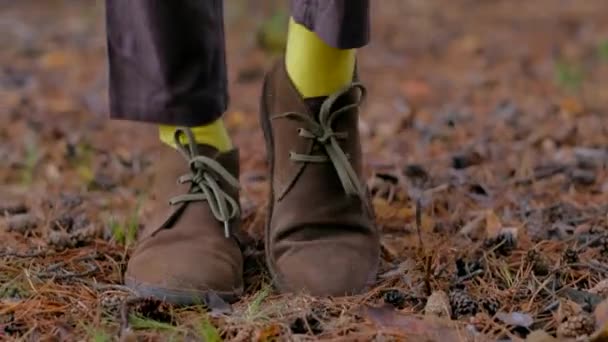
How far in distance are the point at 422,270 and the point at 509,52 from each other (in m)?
2.22

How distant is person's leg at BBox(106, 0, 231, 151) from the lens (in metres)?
1.44

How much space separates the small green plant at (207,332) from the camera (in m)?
1.22

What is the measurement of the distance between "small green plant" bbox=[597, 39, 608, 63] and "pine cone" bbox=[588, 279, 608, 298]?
193 cm

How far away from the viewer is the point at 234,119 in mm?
2879

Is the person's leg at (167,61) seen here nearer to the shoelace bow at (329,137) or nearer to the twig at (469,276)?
the shoelace bow at (329,137)

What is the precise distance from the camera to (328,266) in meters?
1.41

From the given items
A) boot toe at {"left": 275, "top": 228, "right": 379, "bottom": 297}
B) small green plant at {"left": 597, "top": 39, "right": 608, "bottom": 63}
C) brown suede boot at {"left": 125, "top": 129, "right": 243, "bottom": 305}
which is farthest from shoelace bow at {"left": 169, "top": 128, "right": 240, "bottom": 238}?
small green plant at {"left": 597, "top": 39, "right": 608, "bottom": 63}

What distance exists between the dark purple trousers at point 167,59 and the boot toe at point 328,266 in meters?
0.25

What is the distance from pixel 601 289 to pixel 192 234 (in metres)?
0.60

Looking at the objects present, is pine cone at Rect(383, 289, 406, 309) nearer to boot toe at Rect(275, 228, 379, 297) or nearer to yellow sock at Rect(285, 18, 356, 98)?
boot toe at Rect(275, 228, 379, 297)

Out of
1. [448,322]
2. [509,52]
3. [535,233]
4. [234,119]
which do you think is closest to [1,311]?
[448,322]

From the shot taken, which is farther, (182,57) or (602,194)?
(602,194)

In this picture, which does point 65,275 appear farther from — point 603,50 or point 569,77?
point 603,50

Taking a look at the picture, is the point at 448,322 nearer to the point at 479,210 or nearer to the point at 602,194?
the point at 479,210
